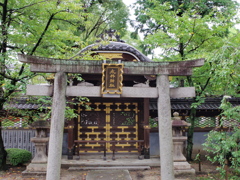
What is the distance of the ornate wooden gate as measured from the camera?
434 inches

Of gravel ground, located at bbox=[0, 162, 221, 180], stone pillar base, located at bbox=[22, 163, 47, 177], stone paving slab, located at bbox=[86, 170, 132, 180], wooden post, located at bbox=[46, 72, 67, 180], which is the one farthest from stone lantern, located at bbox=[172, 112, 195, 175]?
stone pillar base, located at bbox=[22, 163, 47, 177]

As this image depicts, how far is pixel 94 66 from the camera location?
590cm

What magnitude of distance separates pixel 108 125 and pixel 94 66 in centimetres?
578

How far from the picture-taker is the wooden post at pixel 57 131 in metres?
5.52

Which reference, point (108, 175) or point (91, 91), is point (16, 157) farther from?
point (91, 91)

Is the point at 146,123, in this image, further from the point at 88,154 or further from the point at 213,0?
the point at 213,0

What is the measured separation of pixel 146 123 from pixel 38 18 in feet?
21.8

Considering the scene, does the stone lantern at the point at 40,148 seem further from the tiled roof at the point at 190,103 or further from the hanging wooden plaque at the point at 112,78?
the tiled roof at the point at 190,103

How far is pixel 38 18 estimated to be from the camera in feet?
27.3

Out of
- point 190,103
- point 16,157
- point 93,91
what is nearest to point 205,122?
point 190,103

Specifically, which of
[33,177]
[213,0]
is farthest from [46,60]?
[213,0]

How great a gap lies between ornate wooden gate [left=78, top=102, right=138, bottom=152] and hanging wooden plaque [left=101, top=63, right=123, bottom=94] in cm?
537

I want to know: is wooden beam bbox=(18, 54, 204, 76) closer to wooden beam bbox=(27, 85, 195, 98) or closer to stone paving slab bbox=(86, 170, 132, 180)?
wooden beam bbox=(27, 85, 195, 98)

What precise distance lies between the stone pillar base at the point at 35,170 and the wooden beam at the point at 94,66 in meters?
4.71
